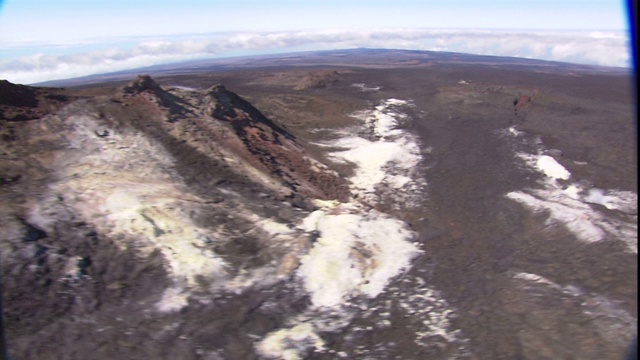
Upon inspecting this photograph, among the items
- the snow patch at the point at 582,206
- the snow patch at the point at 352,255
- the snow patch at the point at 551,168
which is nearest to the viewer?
the snow patch at the point at 352,255

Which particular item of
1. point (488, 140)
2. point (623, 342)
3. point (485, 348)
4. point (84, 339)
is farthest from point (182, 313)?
point (488, 140)

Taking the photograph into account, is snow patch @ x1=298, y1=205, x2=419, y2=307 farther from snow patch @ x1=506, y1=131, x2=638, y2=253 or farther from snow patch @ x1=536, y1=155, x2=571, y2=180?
snow patch @ x1=536, y1=155, x2=571, y2=180

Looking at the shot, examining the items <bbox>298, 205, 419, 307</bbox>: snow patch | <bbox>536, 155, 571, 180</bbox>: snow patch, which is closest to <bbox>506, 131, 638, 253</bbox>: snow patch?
<bbox>536, 155, 571, 180</bbox>: snow patch

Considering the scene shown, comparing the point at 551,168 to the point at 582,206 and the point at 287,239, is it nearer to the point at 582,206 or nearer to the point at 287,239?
the point at 582,206

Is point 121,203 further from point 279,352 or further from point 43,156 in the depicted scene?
point 279,352

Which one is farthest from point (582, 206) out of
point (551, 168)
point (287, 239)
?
point (287, 239)

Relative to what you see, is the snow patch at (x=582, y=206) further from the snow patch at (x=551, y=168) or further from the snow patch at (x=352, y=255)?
the snow patch at (x=352, y=255)

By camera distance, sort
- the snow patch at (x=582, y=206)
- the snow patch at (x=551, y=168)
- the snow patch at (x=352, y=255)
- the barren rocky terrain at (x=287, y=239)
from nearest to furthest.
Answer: the barren rocky terrain at (x=287, y=239), the snow patch at (x=352, y=255), the snow patch at (x=582, y=206), the snow patch at (x=551, y=168)

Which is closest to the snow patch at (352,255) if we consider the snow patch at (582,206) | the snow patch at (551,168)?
the snow patch at (582,206)
